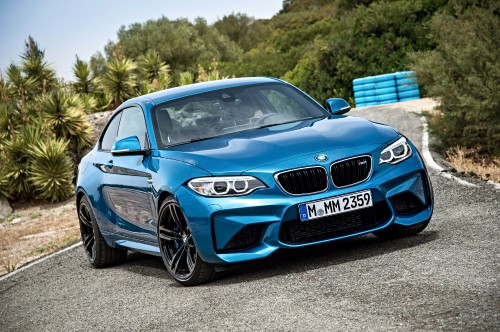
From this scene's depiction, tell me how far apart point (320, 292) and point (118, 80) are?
85.9ft

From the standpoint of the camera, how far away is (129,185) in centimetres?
913

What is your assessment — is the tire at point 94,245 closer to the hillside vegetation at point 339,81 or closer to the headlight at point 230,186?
the headlight at point 230,186

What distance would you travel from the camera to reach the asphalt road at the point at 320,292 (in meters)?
5.83

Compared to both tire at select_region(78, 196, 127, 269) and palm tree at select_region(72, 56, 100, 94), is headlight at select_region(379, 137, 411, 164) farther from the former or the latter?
palm tree at select_region(72, 56, 100, 94)

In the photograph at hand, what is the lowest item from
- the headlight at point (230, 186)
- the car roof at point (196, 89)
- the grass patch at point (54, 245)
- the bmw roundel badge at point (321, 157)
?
the grass patch at point (54, 245)

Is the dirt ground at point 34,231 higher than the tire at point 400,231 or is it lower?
lower

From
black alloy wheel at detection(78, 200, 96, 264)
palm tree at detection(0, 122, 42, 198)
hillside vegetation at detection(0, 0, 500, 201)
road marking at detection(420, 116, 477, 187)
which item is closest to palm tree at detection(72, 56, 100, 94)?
hillside vegetation at detection(0, 0, 500, 201)

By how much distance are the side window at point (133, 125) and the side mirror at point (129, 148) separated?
22 cm

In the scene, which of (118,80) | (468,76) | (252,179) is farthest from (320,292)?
(118,80)

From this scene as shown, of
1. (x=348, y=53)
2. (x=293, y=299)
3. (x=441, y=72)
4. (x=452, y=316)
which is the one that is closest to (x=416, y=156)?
(x=293, y=299)

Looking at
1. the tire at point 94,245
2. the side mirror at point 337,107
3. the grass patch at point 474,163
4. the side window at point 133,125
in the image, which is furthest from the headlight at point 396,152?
the grass patch at point 474,163

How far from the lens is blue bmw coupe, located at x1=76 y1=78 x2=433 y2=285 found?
7609 millimetres

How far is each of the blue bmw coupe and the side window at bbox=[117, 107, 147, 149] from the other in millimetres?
36

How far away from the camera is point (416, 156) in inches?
324
